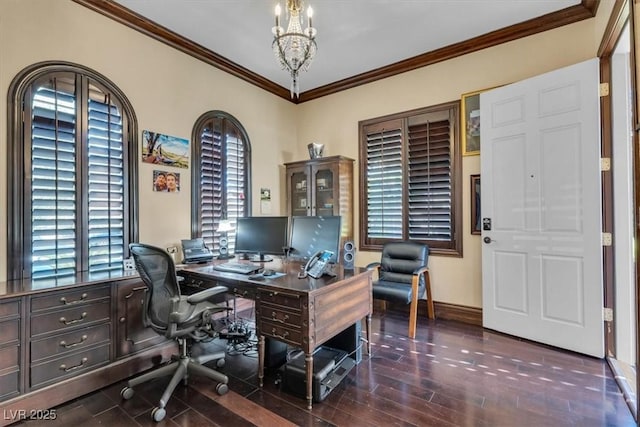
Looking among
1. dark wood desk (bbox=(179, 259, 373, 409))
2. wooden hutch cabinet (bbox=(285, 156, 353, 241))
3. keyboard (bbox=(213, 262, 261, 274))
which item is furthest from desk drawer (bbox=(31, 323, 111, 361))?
wooden hutch cabinet (bbox=(285, 156, 353, 241))

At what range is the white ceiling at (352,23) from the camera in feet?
8.89

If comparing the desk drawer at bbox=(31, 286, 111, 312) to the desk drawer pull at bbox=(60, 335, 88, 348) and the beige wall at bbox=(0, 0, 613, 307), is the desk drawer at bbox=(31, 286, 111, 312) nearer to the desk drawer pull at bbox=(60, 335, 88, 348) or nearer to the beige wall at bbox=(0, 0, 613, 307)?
the desk drawer pull at bbox=(60, 335, 88, 348)

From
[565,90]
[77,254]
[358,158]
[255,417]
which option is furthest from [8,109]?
[565,90]

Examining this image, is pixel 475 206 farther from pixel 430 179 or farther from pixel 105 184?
pixel 105 184

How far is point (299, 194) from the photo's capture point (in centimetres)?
447

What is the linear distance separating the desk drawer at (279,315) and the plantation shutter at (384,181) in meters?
2.27

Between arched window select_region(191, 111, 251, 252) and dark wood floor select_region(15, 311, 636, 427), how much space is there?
5.00 feet

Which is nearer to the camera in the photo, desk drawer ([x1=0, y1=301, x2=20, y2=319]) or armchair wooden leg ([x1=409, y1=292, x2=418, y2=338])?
desk drawer ([x1=0, y1=301, x2=20, y2=319])

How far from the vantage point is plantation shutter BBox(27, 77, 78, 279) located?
2268 millimetres

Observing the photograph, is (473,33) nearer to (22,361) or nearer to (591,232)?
(591,232)

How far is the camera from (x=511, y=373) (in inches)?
90.1

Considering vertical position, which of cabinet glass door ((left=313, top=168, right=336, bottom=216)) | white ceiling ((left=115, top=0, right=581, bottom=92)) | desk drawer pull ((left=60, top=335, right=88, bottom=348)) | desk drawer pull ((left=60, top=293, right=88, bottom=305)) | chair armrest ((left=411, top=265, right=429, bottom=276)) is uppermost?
white ceiling ((left=115, top=0, right=581, bottom=92))

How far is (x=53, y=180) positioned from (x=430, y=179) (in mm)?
3623

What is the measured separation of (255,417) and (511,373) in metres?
1.89
